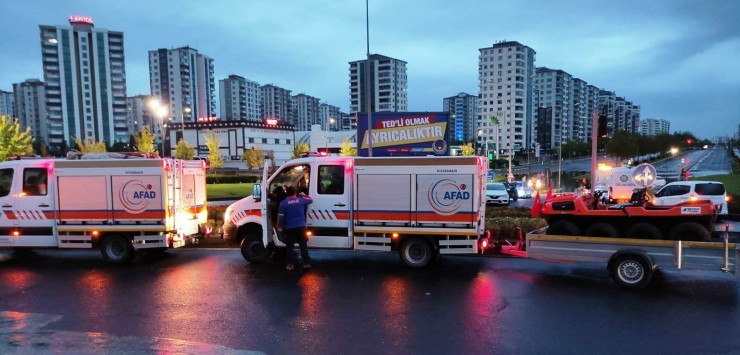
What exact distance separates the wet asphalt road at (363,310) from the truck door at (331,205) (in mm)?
705

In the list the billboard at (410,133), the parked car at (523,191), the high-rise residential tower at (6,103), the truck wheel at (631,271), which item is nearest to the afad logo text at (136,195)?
the billboard at (410,133)

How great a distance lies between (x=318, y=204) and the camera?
9164 millimetres

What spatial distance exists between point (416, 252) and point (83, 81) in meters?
118

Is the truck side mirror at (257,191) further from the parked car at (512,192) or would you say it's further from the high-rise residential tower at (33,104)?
the high-rise residential tower at (33,104)

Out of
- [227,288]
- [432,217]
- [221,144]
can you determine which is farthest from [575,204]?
[221,144]

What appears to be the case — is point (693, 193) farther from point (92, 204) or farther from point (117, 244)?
point (92, 204)

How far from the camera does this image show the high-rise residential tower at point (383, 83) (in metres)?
126

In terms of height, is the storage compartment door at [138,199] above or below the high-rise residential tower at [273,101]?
below

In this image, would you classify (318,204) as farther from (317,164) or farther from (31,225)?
(31,225)

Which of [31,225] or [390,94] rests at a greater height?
[390,94]

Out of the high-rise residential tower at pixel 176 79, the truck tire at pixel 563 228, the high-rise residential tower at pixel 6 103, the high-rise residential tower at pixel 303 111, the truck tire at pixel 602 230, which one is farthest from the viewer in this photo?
the high-rise residential tower at pixel 303 111

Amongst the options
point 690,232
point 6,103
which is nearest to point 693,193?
point 690,232

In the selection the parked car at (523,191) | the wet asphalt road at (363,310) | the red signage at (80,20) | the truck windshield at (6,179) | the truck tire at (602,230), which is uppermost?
the red signage at (80,20)

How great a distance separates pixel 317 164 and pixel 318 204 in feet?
2.66
